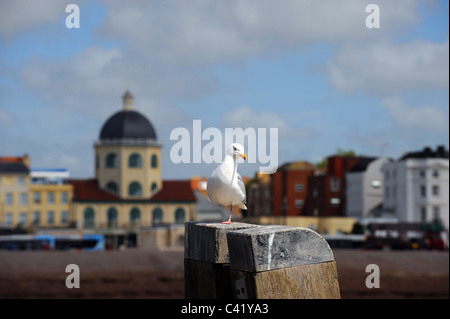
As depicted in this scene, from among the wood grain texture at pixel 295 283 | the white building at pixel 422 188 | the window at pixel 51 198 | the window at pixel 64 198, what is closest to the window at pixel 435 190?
the white building at pixel 422 188

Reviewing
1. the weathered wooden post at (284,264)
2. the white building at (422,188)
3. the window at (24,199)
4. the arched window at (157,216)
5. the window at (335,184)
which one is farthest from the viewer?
the arched window at (157,216)

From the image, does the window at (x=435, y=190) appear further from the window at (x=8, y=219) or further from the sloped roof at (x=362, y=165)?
the window at (x=8, y=219)

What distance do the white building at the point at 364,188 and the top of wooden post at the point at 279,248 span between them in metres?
103

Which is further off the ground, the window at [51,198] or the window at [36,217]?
the window at [51,198]

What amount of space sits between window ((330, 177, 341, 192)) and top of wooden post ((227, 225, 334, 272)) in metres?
106

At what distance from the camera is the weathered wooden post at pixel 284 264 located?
5902mm

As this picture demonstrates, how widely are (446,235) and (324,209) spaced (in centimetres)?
2243

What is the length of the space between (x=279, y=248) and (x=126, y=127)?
120m

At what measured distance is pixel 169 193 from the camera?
12656cm

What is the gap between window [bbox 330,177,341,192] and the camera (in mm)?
111438

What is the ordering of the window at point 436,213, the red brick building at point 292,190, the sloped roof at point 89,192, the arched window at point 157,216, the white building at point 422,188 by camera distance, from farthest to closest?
the arched window at point 157,216 < the sloped roof at point 89,192 < the red brick building at point 292,190 < the white building at point 422,188 < the window at point 436,213

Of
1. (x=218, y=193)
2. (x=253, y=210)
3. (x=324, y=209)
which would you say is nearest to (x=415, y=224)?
(x=324, y=209)

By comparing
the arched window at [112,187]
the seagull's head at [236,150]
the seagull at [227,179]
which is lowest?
the seagull at [227,179]

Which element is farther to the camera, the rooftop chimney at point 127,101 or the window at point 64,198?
the rooftop chimney at point 127,101
